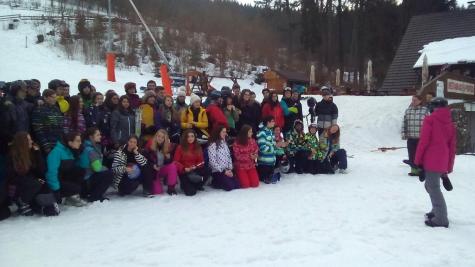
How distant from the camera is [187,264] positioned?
3.97 m

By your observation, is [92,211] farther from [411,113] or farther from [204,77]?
[204,77]

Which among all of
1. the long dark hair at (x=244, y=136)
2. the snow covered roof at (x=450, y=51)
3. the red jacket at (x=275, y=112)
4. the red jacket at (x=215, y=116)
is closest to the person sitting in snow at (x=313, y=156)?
the red jacket at (x=275, y=112)

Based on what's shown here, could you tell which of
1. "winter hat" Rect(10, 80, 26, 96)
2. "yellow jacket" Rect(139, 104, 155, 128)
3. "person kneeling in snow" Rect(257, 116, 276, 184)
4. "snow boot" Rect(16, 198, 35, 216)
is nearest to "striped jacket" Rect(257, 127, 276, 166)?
"person kneeling in snow" Rect(257, 116, 276, 184)

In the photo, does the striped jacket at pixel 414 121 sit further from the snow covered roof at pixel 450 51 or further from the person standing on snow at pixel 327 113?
the snow covered roof at pixel 450 51

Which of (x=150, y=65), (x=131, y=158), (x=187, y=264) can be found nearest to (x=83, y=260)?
(x=187, y=264)

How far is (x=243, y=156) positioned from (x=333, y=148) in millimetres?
2196

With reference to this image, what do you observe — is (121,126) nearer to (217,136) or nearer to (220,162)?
(217,136)

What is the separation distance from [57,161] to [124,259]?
2.19 metres

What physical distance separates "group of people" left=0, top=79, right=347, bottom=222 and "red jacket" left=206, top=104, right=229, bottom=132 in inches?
0.7

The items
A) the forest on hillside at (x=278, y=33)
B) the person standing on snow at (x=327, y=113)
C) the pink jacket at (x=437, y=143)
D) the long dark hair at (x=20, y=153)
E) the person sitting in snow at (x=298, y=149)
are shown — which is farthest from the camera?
the forest on hillside at (x=278, y=33)

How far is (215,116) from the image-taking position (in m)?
7.57

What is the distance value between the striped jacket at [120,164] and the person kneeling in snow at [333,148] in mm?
3687

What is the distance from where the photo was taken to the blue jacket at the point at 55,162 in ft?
18.2

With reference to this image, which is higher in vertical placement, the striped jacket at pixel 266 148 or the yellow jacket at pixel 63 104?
the yellow jacket at pixel 63 104
